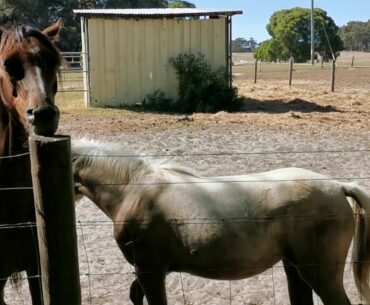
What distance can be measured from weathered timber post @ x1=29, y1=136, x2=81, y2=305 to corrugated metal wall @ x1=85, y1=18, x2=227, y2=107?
47.7ft

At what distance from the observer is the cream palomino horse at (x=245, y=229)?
11.2 feet

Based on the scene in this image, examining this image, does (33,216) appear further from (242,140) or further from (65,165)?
(242,140)

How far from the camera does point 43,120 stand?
98.0 inches

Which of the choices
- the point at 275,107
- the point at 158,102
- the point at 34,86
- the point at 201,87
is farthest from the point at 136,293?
the point at 275,107

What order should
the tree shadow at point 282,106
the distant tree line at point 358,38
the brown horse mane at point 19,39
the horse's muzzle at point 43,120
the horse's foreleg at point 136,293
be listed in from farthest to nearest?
1. the distant tree line at point 358,38
2. the tree shadow at point 282,106
3. the horse's foreleg at point 136,293
4. the brown horse mane at point 19,39
5. the horse's muzzle at point 43,120

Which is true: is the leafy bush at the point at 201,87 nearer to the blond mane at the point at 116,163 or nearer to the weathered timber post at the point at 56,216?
the blond mane at the point at 116,163

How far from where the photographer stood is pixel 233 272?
3525 mm

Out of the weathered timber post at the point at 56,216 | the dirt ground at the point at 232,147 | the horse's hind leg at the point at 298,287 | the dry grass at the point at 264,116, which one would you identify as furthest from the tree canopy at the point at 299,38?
the weathered timber post at the point at 56,216

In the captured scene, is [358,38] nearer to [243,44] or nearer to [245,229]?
[243,44]

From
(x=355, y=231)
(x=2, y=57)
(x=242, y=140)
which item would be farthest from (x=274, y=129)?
(x=2, y=57)

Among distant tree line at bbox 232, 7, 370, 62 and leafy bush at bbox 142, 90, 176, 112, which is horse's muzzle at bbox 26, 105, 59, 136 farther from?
distant tree line at bbox 232, 7, 370, 62

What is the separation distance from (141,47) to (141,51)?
0.37 feet

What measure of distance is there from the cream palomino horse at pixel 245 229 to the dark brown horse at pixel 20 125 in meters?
0.57

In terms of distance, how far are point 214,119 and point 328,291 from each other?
10214 mm
